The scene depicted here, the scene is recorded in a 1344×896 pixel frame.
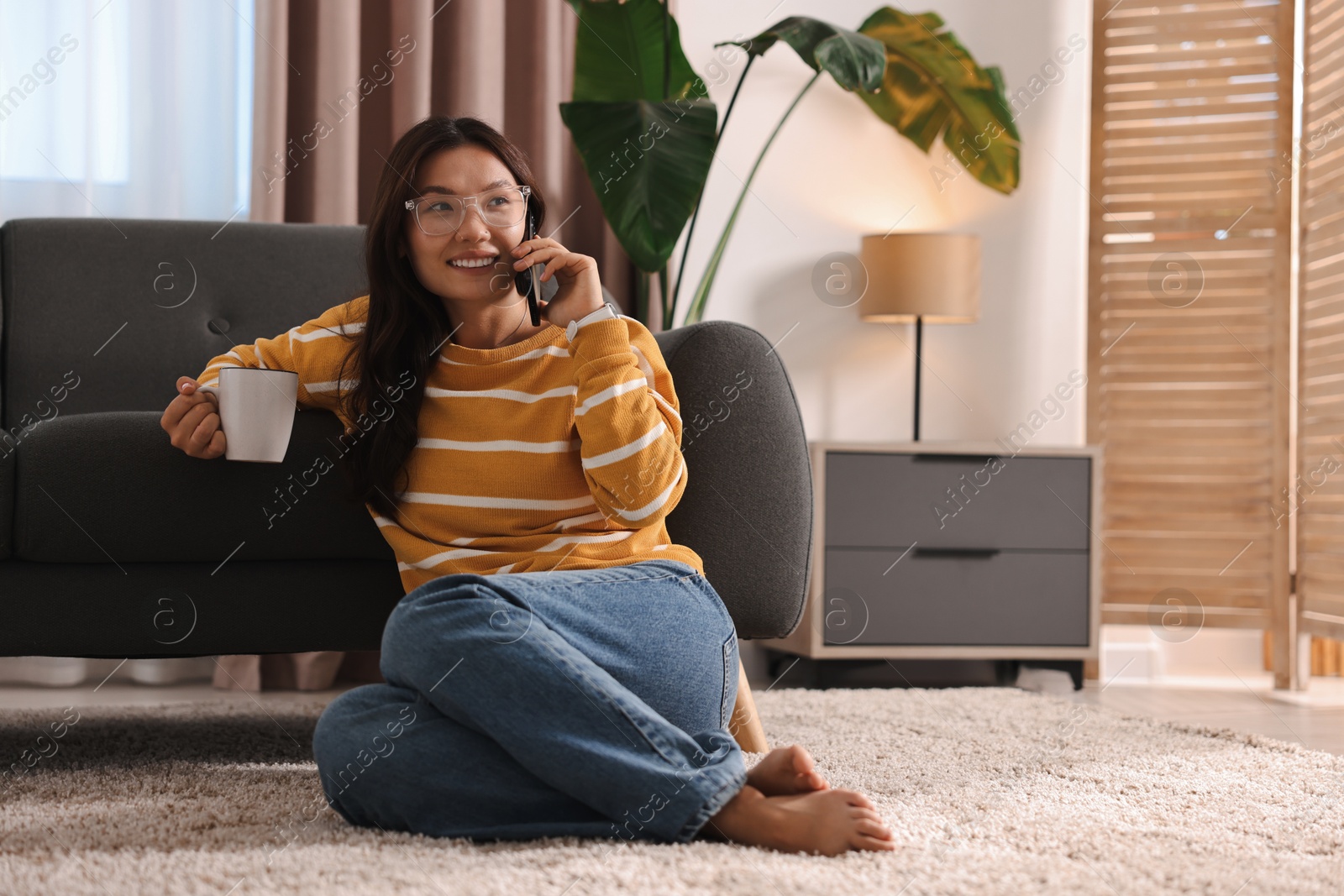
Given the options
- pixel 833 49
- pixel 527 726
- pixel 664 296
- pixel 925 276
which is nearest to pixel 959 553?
pixel 925 276

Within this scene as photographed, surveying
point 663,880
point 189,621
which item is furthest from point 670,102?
point 663,880

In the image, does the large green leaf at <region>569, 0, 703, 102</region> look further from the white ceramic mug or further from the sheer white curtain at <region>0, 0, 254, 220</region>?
the white ceramic mug

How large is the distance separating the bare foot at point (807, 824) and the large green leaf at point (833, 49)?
5.46 ft

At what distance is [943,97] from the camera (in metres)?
2.67

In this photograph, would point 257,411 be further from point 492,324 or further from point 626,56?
point 626,56

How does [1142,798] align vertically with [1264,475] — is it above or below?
below

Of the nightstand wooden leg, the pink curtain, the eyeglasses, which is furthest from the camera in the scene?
the pink curtain

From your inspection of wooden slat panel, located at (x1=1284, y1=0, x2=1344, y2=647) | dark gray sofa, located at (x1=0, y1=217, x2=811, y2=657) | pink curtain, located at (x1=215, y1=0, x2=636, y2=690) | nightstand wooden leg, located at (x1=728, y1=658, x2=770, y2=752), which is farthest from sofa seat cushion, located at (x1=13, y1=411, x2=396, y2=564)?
wooden slat panel, located at (x1=1284, y1=0, x2=1344, y2=647)

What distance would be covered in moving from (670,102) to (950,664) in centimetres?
130

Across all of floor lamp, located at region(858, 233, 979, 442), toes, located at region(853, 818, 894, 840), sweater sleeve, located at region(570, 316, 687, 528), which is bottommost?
toes, located at region(853, 818, 894, 840)

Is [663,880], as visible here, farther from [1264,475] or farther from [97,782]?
[1264,475]

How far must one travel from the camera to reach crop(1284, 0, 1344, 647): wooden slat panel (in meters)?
2.41

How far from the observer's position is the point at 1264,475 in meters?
2.57

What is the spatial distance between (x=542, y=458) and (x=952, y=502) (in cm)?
132
